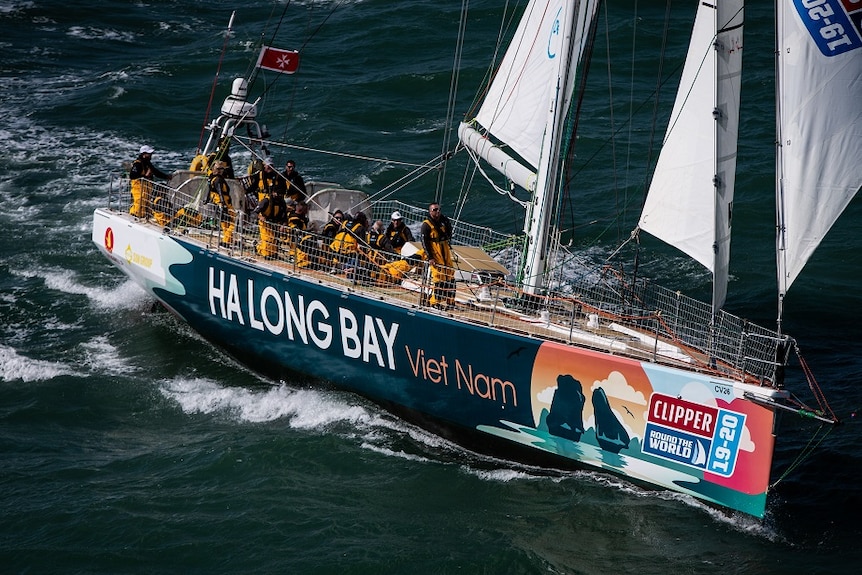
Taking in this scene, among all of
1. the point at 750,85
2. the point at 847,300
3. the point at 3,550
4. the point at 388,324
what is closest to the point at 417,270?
the point at 388,324

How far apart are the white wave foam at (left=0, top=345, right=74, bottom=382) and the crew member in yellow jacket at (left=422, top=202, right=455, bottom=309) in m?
6.25

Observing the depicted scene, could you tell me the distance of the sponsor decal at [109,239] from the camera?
18.9 m

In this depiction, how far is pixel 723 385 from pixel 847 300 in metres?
8.04

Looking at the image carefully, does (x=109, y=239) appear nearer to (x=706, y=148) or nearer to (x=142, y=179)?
(x=142, y=179)

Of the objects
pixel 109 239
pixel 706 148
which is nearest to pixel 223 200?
pixel 109 239

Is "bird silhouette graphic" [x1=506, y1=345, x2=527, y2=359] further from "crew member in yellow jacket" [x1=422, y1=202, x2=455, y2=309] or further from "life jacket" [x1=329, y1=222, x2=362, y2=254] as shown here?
"life jacket" [x1=329, y1=222, x2=362, y2=254]

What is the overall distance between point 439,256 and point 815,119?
5611 millimetres

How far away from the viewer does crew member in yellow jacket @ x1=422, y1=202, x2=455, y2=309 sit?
14727 millimetres

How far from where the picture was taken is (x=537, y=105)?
50.4ft

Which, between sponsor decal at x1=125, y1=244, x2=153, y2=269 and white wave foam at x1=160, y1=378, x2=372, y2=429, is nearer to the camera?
white wave foam at x1=160, y1=378, x2=372, y2=429

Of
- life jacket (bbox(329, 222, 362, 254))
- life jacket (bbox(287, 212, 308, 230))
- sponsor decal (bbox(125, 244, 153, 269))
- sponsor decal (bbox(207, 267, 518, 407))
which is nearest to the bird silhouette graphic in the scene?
sponsor decal (bbox(207, 267, 518, 407))

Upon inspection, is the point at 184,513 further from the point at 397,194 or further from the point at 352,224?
the point at 397,194

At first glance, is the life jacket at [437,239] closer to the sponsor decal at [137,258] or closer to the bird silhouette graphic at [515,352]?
the bird silhouette graphic at [515,352]

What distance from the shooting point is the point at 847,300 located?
19.4m
